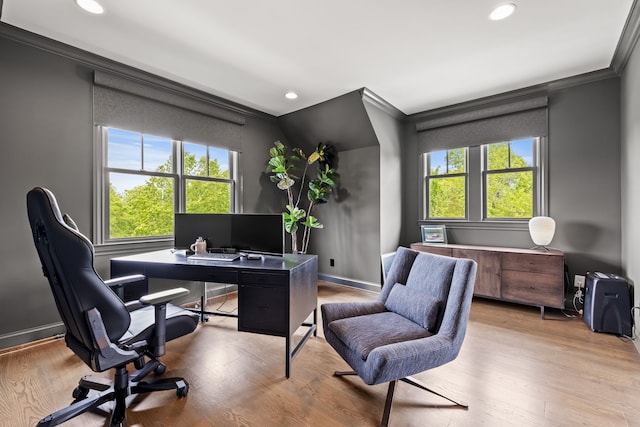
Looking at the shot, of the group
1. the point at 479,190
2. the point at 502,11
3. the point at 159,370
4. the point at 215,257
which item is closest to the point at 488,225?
the point at 479,190

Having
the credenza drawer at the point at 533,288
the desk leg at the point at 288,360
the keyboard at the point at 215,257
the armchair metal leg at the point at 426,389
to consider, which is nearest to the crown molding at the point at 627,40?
the credenza drawer at the point at 533,288

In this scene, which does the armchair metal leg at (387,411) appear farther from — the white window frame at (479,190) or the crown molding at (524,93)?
the crown molding at (524,93)

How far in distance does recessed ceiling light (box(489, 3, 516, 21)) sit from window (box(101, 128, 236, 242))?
335cm

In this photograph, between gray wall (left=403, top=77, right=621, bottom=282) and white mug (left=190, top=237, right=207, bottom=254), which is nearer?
white mug (left=190, top=237, right=207, bottom=254)

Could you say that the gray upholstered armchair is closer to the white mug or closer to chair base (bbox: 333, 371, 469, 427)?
chair base (bbox: 333, 371, 469, 427)

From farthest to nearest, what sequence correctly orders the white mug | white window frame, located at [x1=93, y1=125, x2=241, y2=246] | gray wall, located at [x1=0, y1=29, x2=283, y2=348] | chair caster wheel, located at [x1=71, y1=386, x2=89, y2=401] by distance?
white window frame, located at [x1=93, y1=125, x2=241, y2=246] < the white mug < gray wall, located at [x1=0, y1=29, x2=283, y2=348] < chair caster wheel, located at [x1=71, y1=386, x2=89, y2=401]

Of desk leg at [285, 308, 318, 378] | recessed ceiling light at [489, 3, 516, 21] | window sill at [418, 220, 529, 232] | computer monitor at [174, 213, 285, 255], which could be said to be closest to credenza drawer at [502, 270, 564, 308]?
window sill at [418, 220, 529, 232]

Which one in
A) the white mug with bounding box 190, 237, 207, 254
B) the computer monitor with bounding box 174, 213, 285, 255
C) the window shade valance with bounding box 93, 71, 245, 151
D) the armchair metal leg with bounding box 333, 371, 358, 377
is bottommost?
the armchair metal leg with bounding box 333, 371, 358, 377

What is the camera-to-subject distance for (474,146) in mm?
4031

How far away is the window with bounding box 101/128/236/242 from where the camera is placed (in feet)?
9.80

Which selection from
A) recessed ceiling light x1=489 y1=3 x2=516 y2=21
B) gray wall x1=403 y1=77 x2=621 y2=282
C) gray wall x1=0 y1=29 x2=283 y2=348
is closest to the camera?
recessed ceiling light x1=489 y1=3 x2=516 y2=21

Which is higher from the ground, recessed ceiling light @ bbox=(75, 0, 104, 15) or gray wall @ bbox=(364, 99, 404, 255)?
recessed ceiling light @ bbox=(75, 0, 104, 15)

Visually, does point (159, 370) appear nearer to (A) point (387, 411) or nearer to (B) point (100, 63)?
(A) point (387, 411)

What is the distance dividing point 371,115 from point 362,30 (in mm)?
1532
